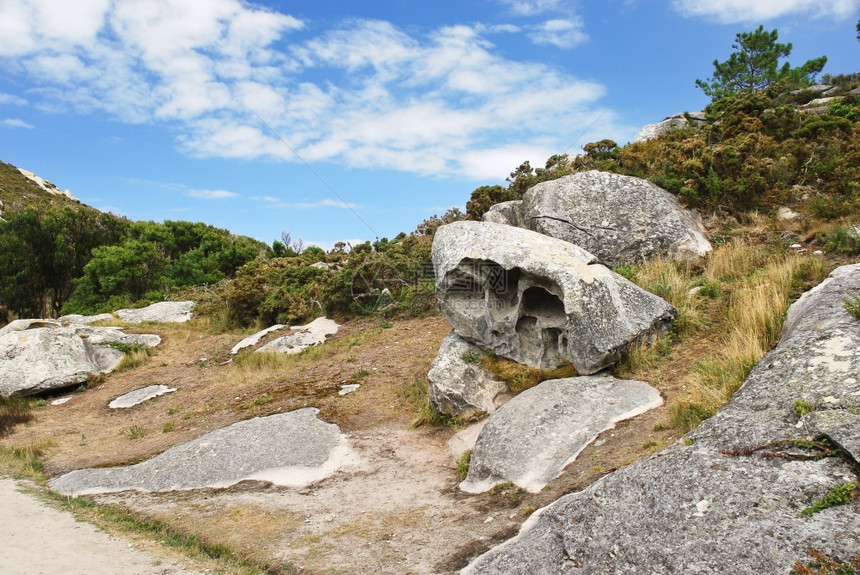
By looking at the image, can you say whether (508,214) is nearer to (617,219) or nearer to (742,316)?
(617,219)

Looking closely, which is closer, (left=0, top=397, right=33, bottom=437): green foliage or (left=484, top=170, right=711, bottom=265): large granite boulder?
(left=484, top=170, right=711, bottom=265): large granite boulder

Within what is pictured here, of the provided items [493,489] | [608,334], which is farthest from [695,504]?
[608,334]

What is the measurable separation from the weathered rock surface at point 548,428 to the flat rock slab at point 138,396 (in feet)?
36.3

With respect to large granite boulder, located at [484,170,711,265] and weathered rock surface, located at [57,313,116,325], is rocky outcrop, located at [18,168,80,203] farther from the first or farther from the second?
large granite boulder, located at [484,170,711,265]

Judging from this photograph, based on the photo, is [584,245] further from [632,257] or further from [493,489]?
[493,489]

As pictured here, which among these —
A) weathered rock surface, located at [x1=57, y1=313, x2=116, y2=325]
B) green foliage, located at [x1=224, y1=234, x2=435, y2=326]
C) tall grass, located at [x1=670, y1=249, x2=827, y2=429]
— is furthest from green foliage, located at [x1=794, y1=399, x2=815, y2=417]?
weathered rock surface, located at [x1=57, y1=313, x2=116, y2=325]

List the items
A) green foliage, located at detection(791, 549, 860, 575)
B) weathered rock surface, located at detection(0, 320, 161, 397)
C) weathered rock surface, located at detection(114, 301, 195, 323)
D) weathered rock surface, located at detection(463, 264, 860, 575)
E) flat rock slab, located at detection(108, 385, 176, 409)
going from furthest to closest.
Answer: weathered rock surface, located at detection(114, 301, 195, 323), weathered rock surface, located at detection(0, 320, 161, 397), flat rock slab, located at detection(108, 385, 176, 409), weathered rock surface, located at detection(463, 264, 860, 575), green foliage, located at detection(791, 549, 860, 575)

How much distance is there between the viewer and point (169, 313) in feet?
77.8

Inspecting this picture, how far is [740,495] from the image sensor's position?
4363 millimetres

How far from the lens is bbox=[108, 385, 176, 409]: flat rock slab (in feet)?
50.0

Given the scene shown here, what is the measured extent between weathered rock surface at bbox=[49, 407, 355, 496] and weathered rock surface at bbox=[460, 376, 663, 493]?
113 inches

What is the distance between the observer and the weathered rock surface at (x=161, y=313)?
23234mm

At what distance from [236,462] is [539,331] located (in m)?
6.02

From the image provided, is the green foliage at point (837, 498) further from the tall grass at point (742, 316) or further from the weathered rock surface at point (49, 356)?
the weathered rock surface at point (49, 356)
